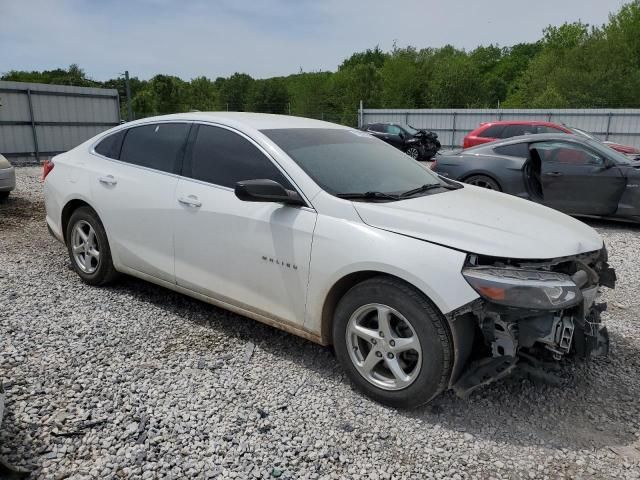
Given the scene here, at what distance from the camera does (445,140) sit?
24203mm

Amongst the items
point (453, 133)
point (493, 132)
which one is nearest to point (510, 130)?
point (493, 132)

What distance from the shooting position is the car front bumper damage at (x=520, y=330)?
251 centimetres

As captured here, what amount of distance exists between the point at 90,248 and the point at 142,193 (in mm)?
999

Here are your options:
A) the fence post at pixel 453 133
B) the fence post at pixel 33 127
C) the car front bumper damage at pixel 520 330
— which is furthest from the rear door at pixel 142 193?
the fence post at pixel 453 133

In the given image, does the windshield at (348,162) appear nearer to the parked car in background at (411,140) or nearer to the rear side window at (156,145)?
the rear side window at (156,145)

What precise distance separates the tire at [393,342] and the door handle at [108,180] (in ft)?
7.64

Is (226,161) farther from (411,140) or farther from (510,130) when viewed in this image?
(411,140)

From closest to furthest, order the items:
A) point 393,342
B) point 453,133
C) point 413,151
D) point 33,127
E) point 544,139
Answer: point 393,342, point 544,139, point 33,127, point 413,151, point 453,133

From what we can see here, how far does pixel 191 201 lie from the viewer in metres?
3.53

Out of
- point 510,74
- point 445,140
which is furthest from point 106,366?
point 510,74

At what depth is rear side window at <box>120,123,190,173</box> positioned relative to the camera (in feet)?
12.6

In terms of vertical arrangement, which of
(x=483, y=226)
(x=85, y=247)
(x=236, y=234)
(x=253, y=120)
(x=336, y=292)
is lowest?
(x=85, y=247)

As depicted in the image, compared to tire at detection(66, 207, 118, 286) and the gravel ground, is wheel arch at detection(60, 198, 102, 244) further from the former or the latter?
the gravel ground

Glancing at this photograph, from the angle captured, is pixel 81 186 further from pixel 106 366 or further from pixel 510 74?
pixel 510 74
